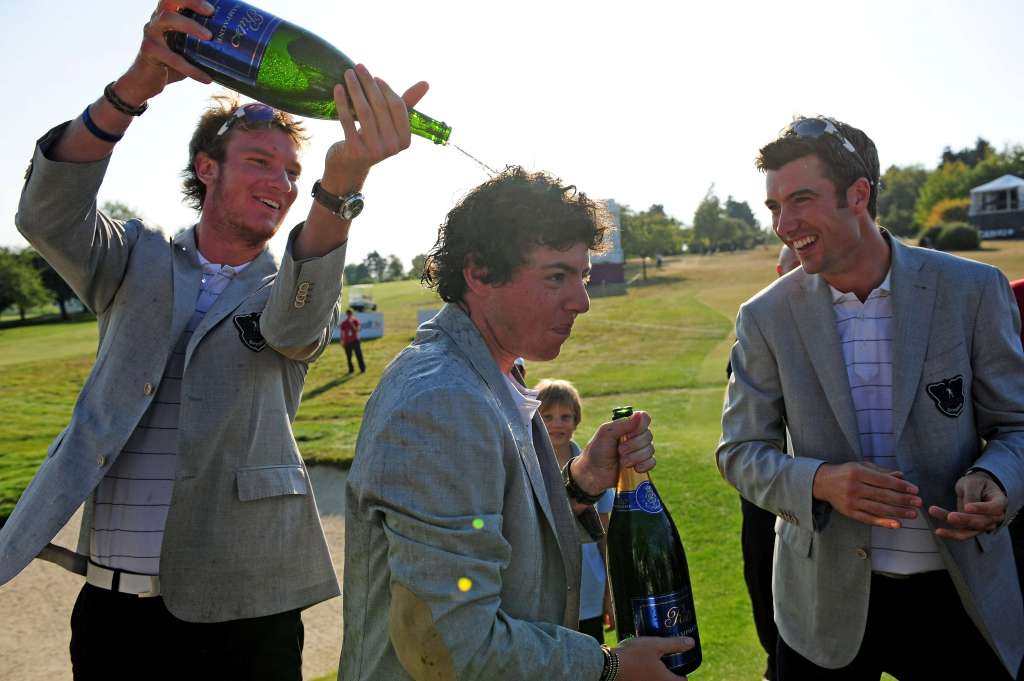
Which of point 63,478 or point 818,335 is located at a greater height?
point 818,335

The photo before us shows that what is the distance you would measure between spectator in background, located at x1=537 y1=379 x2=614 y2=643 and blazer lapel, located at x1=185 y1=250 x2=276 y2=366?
1.21m

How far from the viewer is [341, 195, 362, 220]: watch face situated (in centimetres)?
195

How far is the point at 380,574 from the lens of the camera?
1.66 meters

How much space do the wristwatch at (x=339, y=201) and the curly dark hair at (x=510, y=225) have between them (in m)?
0.26

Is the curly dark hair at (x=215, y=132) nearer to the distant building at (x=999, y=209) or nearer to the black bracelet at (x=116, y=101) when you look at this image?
the black bracelet at (x=116, y=101)

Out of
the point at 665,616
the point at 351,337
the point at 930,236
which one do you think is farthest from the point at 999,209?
the point at 665,616

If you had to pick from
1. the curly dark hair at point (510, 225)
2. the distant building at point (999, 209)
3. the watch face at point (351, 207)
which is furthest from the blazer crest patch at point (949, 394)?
the distant building at point (999, 209)

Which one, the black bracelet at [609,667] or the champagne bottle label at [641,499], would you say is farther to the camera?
the champagne bottle label at [641,499]

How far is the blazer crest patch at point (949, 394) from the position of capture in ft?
8.52

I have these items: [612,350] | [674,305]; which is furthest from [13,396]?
[674,305]

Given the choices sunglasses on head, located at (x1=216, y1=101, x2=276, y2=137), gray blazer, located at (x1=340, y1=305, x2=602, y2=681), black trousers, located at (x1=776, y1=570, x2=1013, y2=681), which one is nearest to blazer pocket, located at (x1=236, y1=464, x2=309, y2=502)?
gray blazer, located at (x1=340, y1=305, x2=602, y2=681)

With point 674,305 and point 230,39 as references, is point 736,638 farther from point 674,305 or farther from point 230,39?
point 674,305

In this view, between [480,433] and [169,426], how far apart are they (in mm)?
1493

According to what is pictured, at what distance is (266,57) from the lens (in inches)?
85.3
